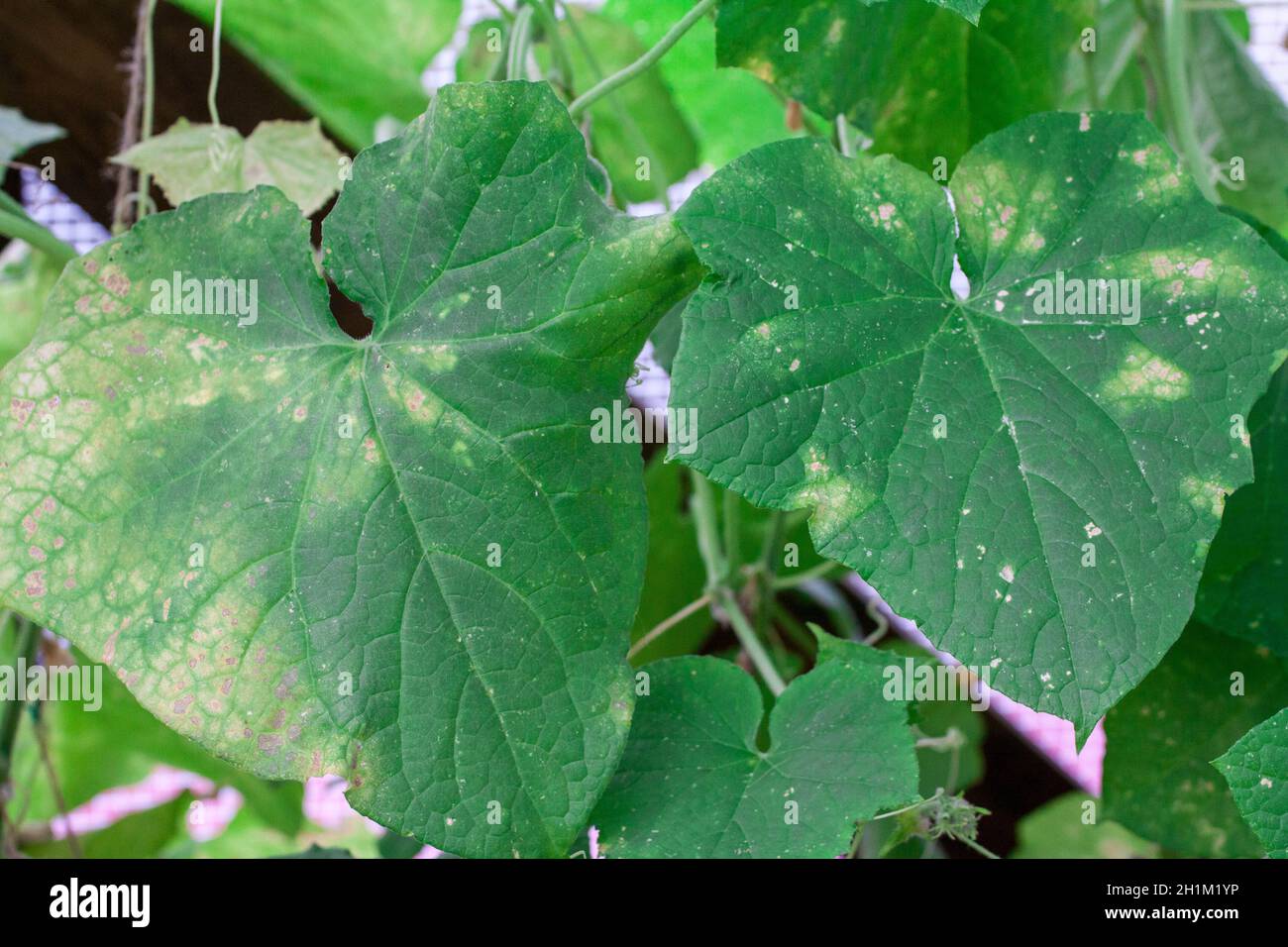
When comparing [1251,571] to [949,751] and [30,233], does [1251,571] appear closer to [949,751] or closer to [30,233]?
→ [949,751]

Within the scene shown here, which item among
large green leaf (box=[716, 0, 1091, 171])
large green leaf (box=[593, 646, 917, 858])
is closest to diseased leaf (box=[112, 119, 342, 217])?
large green leaf (box=[716, 0, 1091, 171])

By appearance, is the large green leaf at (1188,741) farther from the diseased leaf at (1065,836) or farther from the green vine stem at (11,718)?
the green vine stem at (11,718)

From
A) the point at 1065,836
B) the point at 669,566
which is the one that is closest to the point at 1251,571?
the point at 669,566

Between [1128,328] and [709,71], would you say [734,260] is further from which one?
[709,71]

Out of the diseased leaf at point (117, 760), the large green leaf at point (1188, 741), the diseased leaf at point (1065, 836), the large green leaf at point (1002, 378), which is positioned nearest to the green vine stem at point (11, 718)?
the diseased leaf at point (117, 760)

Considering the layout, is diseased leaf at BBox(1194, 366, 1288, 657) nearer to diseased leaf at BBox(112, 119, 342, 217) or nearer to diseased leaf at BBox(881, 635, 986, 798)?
diseased leaf at BBox(881, 635, 986, 798)
